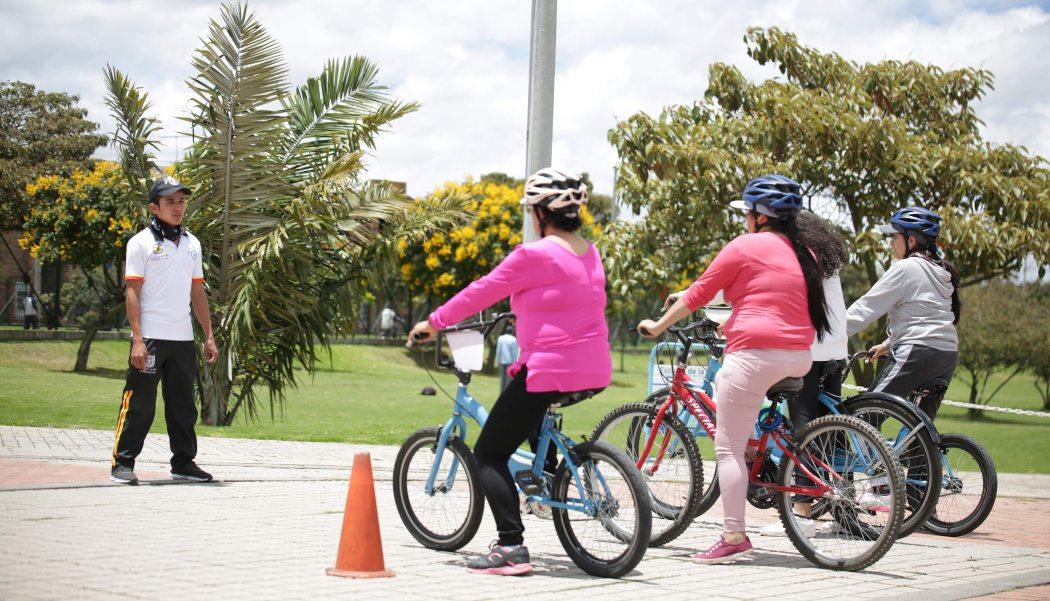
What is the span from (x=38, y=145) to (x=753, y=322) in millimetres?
30520

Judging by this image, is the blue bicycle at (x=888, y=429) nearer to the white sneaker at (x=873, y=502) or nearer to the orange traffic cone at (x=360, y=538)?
the white sneaker at (x=873, y=502)

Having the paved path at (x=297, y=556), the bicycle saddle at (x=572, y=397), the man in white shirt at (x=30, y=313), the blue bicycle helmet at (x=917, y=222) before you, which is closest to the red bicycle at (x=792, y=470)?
the paved path at (x=297, y=556)

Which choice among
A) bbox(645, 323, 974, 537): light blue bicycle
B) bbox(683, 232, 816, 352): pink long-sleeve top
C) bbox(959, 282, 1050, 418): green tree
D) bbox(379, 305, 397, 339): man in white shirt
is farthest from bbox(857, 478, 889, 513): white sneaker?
bbox(379, 305, 397, 339): man in white shirt

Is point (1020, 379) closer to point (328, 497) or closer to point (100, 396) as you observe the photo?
point (100, 396)

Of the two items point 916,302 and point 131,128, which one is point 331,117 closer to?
point 131,128

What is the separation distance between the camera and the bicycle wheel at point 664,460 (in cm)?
656

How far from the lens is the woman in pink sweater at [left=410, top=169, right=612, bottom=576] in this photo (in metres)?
5.65

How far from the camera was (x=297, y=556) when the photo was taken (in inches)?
234

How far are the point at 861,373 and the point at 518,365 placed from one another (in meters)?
15.4

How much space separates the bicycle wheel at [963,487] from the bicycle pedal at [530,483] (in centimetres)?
316

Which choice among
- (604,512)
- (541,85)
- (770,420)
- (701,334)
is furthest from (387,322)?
(604,512)

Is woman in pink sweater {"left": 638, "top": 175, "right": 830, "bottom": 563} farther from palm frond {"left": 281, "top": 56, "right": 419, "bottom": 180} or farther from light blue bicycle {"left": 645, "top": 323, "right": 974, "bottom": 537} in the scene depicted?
palm frond {"left": 281, "top": 56, "right": 419, "bottom": 180}

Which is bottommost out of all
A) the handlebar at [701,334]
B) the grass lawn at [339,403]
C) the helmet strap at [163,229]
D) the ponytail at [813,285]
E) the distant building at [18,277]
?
the grass lawn at [339,403]

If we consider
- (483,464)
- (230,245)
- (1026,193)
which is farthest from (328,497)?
(1026,193)
